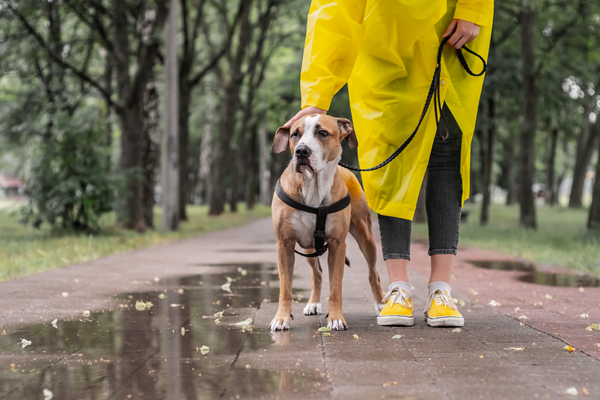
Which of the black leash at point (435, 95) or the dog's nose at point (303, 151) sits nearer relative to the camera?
the dog's nose at point (303, 151)

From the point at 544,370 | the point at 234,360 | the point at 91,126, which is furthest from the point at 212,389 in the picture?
the point at 91,126

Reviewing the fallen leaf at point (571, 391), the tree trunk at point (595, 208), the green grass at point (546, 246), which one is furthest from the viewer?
the tree trunk at point (595, 208)

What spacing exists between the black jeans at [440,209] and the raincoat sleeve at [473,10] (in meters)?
0.70

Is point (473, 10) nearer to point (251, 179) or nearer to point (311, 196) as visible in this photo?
point (311, 196)

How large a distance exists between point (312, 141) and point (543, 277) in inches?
160

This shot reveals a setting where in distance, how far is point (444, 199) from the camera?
13.1 feet

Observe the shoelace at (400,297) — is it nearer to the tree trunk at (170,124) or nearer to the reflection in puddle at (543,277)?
the reflection in puddle at (543,277)

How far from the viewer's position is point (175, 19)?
1435cm

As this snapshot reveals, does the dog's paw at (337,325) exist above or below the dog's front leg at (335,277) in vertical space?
below

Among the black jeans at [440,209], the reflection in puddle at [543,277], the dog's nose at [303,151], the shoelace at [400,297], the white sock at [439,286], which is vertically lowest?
the reflection in puddle at [543,277]

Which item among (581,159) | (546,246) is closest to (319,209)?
(546,246)

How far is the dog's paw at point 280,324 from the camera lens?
3502 millimetres

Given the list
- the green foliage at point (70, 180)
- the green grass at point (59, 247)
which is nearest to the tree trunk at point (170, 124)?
the green grass at point (59, 247)

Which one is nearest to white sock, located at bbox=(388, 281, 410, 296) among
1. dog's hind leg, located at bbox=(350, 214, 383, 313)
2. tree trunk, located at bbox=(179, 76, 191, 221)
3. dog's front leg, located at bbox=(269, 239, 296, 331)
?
dog's hind leg, located at bbox=(350, 214, 383, 313)
